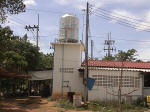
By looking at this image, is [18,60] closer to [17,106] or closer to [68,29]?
[68,29]

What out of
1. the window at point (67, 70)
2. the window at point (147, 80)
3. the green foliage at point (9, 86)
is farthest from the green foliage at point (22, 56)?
the window at point (147, 80)

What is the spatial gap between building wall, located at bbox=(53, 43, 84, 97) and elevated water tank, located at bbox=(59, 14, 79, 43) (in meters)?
0.67

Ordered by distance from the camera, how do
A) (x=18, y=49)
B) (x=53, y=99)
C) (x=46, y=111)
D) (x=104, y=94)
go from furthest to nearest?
(x=18, y=49) < (x=53, y=99) < (x=104, y=94) < (x=46, y=111)

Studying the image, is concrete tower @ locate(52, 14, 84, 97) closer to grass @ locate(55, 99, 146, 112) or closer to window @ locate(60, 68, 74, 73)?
window @ locate(60, 68, 74, 73)

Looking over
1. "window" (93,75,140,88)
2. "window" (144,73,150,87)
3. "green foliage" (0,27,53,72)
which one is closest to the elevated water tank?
"green foliage" (0,27,53,72)

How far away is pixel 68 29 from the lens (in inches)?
1058

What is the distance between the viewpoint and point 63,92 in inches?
1041

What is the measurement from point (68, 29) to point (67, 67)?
3.80 m

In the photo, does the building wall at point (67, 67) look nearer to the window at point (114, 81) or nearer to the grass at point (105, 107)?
the window at point (114, 81)

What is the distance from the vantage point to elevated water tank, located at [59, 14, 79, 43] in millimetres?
26938

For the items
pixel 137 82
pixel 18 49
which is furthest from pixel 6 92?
pixel 137 82

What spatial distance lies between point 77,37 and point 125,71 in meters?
6.37

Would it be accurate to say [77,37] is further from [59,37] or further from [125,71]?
[125,71]

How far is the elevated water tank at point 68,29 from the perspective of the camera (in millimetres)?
26938
